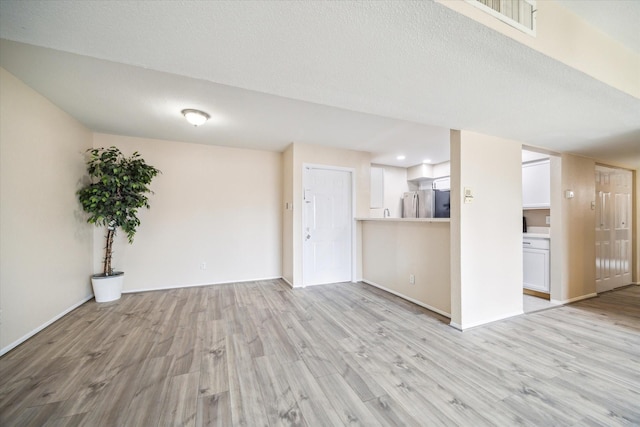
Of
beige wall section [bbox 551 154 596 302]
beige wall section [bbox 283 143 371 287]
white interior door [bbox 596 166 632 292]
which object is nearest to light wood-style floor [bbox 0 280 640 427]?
beige wall section [bbox 551 154 596 302]

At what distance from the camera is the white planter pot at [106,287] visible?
11.1ft

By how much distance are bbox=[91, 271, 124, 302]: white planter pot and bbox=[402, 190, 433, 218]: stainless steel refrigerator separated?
5.64m

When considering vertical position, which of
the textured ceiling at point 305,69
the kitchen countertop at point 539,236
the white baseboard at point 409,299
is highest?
the textured ceiling at point 305,69

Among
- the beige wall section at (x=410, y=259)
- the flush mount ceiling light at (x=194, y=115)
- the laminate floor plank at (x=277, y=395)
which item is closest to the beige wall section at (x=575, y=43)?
the beige wall section at (x=410, y=259)

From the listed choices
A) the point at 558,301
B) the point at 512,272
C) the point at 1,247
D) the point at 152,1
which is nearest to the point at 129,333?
the point at 1,247

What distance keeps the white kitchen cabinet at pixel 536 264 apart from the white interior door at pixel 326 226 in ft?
9.43

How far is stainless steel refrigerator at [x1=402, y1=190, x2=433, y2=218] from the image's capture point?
17.7 feet

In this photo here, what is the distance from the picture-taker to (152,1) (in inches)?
40.8

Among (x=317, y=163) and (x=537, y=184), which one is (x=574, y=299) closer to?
(x=537, y=184)

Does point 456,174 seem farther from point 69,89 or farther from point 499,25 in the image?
point 69,89

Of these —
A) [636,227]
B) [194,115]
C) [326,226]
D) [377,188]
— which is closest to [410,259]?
[326,226]

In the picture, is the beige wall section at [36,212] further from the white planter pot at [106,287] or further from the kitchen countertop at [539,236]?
the kitchen countertop at [539,236]

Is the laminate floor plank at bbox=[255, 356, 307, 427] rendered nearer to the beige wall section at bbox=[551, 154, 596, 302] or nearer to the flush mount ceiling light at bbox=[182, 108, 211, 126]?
the flush mount ceiling light at bbox=[182, 108, 211, 126]

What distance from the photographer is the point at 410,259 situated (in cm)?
347
